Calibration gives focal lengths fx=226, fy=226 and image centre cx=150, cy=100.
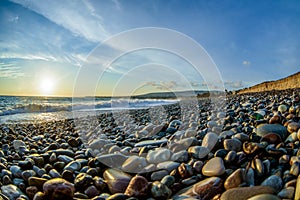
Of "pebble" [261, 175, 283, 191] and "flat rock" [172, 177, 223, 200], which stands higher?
"pebble" [261, 175, 283, 191]

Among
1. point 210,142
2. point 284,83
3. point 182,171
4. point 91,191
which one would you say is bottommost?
point 91,191

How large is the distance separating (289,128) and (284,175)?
1.07 m

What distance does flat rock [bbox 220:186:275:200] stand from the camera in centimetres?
161

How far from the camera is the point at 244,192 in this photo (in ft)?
5.39

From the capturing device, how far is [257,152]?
84.4 inches

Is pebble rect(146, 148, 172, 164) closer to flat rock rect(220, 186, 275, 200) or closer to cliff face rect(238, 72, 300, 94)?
flat rock rect(220, 186, 275, 200)

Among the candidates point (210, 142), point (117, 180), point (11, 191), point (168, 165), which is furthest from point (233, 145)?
point (11, 191)

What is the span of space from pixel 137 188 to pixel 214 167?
722 mm

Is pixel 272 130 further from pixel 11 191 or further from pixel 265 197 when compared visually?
pixel 11 191

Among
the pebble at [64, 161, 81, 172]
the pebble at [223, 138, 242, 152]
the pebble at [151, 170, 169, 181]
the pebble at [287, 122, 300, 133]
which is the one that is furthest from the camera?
the pebble at [64, 161, 81, 172]

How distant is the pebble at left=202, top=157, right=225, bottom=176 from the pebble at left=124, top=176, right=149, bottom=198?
571 mm

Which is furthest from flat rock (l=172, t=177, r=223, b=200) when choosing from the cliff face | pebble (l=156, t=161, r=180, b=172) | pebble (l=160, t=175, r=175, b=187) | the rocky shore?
the cliff face

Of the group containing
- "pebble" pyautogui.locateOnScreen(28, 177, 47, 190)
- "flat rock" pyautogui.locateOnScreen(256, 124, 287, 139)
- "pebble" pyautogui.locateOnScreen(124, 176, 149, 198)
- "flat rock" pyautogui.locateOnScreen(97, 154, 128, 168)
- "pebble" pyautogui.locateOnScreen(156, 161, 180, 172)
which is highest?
"flat rock" pyautogui.locateOnScreen(256, 124, 287, 139)

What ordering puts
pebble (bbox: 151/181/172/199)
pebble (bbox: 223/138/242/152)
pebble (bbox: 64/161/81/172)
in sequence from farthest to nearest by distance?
pebble (bbox: 64/161/81/172), pebble (bbox: 223/138/242/152), pebble (bbox: 151/181/172/199)
